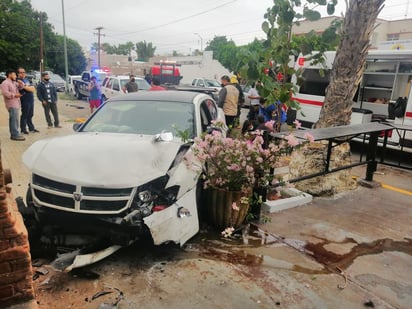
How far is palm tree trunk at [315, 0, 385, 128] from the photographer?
561cm

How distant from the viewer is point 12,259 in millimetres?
2236

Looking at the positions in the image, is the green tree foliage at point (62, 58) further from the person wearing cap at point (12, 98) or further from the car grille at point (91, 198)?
the car grille at point (91, 198)

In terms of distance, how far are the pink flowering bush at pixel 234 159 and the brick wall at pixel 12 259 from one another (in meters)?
1.94

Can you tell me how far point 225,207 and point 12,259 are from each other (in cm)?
243

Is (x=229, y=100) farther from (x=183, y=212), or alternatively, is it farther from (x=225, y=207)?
(x=183, y=212)

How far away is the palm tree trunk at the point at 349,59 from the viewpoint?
221 inches

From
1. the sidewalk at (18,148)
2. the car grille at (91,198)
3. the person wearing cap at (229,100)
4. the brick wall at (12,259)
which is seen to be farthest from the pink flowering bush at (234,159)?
the person wearing cap at (229,100)

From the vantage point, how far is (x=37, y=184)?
11.0ft

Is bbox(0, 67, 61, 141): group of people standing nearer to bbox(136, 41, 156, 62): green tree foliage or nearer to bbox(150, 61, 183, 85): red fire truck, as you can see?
bbox(150, 61, 183, 85): red fire truck

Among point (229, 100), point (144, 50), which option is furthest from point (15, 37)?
point (144, 50)

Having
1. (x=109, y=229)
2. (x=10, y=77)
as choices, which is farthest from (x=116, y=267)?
(x=10, y=77)

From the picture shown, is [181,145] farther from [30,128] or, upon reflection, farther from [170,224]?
[30,128]

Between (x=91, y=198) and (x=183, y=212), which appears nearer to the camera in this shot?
(x=91, y=198)

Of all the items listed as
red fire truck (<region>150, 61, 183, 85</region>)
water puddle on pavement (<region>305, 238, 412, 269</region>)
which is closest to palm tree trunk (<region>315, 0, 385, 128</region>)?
water puddle on pavement (<region>305, 238, 412, 269</region>)
